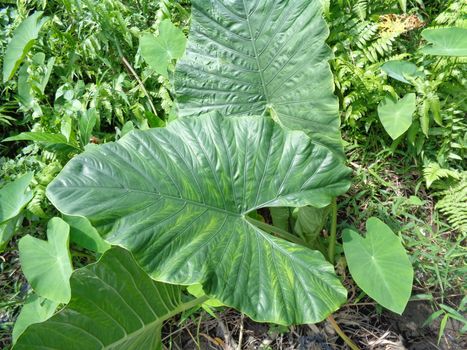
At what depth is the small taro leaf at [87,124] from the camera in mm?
1831

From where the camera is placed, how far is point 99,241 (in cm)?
157

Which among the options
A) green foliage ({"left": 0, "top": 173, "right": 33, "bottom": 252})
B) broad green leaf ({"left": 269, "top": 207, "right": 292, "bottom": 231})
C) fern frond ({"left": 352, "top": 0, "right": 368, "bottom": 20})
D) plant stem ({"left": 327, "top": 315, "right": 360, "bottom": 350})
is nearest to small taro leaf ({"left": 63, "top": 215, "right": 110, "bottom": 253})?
green foliage ({"left": 0, "top": 173, "right": 33, "bottom": 252})

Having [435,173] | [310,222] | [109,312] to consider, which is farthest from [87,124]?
[435,173]

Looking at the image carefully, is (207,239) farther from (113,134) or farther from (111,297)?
(113,134)

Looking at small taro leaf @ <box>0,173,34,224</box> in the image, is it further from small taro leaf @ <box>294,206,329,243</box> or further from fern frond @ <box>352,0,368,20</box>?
fern frond @ <box>352,0,368,20</box>

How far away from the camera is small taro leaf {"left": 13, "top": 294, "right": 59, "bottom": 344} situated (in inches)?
60.4

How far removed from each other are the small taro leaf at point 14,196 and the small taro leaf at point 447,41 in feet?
4.87

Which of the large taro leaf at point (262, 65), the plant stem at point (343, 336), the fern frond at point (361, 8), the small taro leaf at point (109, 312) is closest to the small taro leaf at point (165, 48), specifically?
the large taro leaf at point (262, 65)

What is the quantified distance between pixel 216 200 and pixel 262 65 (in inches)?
21.5

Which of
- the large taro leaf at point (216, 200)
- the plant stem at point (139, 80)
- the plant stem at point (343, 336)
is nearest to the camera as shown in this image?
the large taro leaf at point (216, 200)

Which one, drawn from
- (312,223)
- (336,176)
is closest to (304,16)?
(336,176)

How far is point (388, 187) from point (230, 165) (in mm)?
835

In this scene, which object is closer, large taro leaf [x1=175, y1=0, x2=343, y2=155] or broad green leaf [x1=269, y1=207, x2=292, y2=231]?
large taro leaf [x1=175, y1=0, x2=343, y2=155]

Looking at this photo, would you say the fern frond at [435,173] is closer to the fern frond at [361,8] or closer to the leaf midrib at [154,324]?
the fern frond at [361,8]
